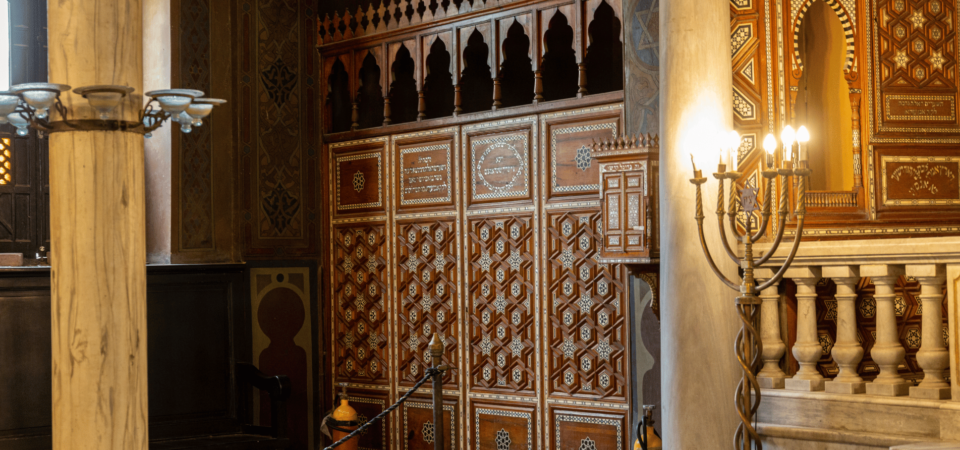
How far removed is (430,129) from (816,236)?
10.9 feet

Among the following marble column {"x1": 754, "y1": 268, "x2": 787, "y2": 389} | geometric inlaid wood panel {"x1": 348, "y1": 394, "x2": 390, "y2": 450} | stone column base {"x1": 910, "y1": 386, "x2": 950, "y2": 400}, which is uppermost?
marble column {"x1": 754, "y1": 268, "x2": 787, "y2": 389}

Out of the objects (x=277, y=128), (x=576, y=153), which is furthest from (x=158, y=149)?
(x=576, y=153)

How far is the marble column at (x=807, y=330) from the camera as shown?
435 cm

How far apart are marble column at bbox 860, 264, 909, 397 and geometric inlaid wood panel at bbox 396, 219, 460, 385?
3.58 meters

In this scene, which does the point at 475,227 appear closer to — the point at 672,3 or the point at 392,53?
the point at 392,53

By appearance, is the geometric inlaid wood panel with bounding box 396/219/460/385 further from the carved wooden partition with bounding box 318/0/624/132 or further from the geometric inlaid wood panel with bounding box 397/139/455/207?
the carved wooden partition with bounding box 318/0/624/132

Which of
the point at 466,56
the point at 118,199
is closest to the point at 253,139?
the point at 466,56

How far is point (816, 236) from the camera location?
5020mm

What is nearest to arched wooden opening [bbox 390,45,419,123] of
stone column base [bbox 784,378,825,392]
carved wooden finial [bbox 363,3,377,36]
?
carved wooden finial [bbox 363,3,377,36]

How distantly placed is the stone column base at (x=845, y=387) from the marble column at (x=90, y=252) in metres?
3.11

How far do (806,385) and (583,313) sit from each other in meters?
2.30

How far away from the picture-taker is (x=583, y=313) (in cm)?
650

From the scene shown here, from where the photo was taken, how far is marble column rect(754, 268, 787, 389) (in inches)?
179

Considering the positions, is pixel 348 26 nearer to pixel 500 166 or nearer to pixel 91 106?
pixel 500 166
